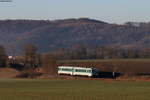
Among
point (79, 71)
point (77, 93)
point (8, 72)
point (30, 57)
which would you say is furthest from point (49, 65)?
point (77, 93)

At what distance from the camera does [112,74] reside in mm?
102688

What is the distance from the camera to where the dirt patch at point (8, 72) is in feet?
365

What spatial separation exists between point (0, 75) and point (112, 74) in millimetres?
21849

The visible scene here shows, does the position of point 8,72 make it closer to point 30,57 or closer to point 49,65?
point 49,65

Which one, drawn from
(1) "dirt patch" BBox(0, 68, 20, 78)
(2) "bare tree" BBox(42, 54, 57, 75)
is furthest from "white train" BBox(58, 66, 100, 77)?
(1) "dirt patch" BBox(0, 68, 20, 78)

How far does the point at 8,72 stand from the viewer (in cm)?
11769

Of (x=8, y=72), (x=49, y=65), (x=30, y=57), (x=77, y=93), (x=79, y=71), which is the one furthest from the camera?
(x=30, y=57)

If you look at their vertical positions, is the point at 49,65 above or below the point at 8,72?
above

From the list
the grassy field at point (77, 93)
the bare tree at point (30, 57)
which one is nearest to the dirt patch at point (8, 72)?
the bare tree at point (30, 57)

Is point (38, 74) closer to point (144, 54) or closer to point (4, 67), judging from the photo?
point (4, 67)

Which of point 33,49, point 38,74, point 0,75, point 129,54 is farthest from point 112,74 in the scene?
point 129,54

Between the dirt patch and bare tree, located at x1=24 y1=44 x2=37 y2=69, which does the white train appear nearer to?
the dirt patch

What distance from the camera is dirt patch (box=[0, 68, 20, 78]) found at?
11136 cm

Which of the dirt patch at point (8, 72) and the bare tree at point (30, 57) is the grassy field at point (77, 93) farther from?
the bare tree at point (30, 57)
